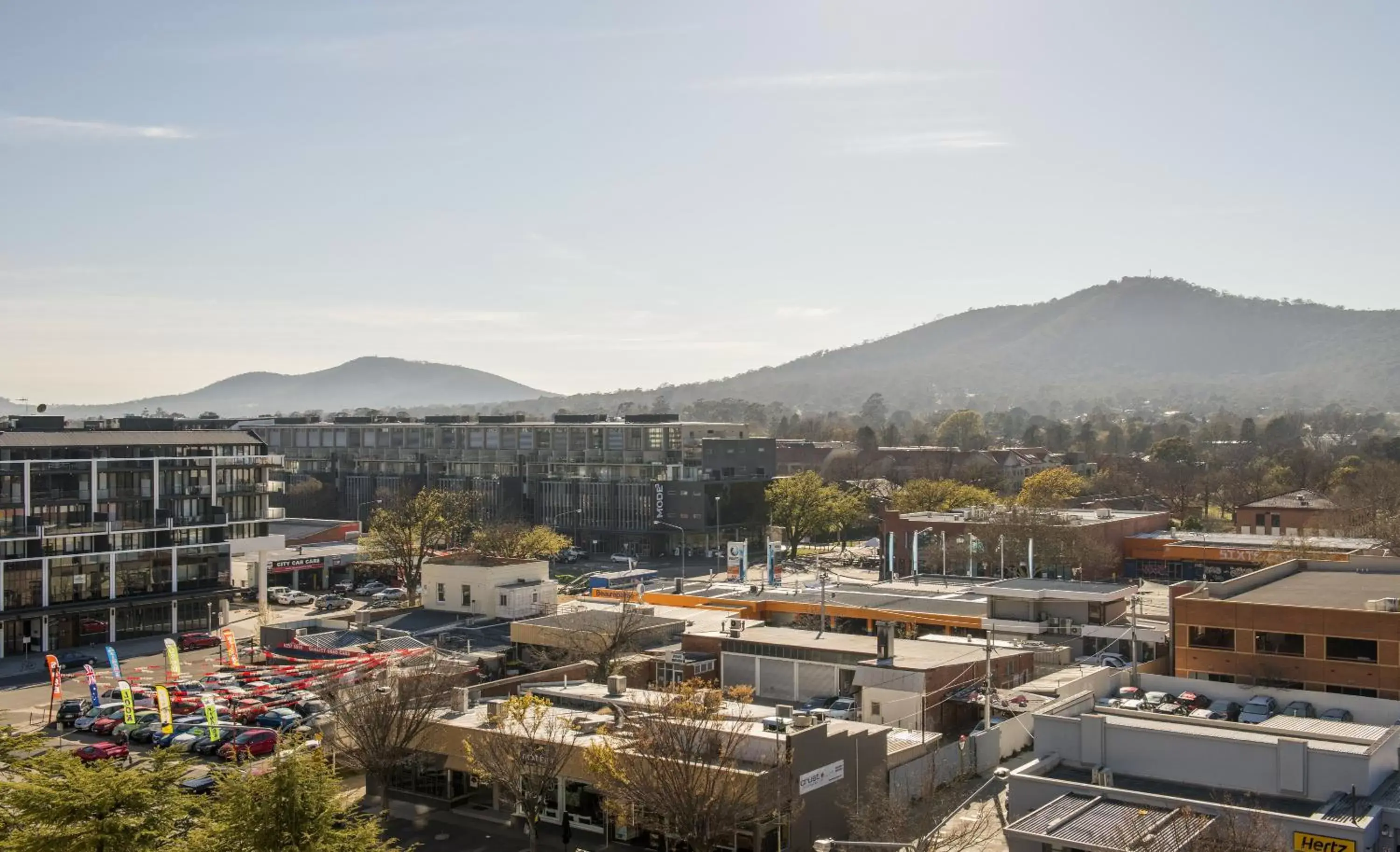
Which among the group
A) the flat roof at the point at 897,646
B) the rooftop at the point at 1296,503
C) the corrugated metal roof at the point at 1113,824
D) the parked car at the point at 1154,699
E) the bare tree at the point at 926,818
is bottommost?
the bare tree at the point at 926,818

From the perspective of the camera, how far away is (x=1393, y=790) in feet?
78.6

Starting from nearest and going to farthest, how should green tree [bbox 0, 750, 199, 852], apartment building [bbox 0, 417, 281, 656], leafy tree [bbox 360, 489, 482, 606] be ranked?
1. green tree [bbox 0, 750, 199, 852]
2. apartment building [bbox 0, 417, 281, 656]
3. leafy tree [bbox 360, 489, 482, 606]

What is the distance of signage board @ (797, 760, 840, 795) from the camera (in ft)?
80.3

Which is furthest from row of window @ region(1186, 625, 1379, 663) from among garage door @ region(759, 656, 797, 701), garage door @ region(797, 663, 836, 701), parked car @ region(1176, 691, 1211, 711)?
garage door @ region(759, 656, 797, 701)

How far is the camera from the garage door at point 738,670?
37.6 meters

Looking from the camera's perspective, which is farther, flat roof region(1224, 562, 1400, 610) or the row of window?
flat roof region(1224, 562, 1400, 610)

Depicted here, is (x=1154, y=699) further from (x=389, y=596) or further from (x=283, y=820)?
(x=389, y=596)

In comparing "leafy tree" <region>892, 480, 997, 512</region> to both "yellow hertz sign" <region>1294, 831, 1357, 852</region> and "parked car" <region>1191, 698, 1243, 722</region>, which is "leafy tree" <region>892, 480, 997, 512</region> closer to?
"parked car" <region>1191, 698, 1243, 722</region>

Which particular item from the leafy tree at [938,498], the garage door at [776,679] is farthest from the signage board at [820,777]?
the leafy tree at [938,498]

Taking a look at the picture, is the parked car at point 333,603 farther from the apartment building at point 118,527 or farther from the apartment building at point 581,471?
the apartment building at point 581,471

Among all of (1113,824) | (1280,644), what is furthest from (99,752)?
(1280,644)

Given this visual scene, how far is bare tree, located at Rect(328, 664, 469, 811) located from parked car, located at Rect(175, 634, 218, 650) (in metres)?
28.5

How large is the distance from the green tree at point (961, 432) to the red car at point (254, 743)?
154 meters

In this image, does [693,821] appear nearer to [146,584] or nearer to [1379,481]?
[146,584]
